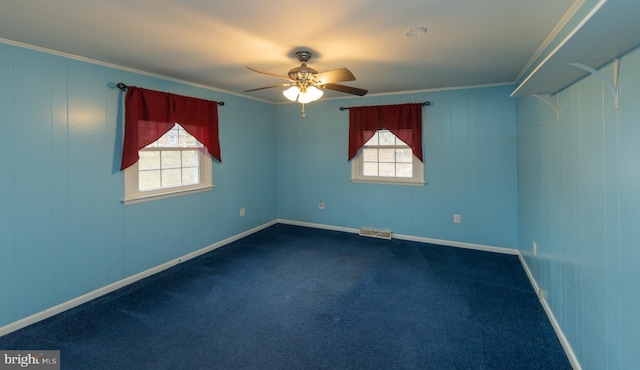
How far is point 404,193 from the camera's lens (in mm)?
4625

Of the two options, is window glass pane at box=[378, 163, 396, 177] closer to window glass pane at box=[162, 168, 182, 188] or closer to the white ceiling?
the white ceiling

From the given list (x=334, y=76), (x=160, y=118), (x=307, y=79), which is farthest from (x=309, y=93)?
(x=160, y=118)

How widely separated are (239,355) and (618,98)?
8.49 ft

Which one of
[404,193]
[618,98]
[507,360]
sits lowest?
[507,360]

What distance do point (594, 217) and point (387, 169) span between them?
319cm

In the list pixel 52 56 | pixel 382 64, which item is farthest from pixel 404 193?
pixel 52 56

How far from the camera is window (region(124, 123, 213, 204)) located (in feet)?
10.8

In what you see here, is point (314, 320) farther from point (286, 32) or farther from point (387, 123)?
point (387, 123)

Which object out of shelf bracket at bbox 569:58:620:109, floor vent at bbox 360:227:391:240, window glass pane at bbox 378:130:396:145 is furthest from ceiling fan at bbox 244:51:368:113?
floor vent at bbox 360:227:391:240

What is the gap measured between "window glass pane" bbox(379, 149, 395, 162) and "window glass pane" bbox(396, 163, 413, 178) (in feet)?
0.50

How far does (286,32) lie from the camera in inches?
88.2

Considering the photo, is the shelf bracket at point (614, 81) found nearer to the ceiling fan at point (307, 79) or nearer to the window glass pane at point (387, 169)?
the ceiling fan at point (307, 79)

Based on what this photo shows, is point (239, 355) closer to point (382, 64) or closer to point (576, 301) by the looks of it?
point (576, 301)

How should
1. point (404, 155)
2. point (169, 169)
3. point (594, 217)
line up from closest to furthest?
point (594, 217) < point (169, 169) < point (404, 155)
